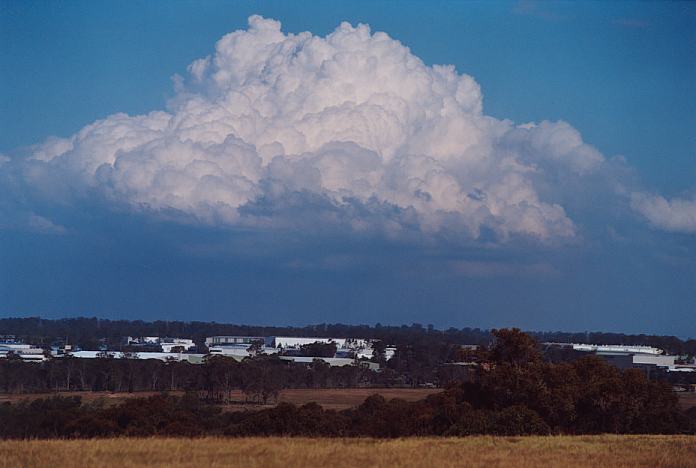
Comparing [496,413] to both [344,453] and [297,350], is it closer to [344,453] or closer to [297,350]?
[344,453]

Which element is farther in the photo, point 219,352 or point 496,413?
point 219,352

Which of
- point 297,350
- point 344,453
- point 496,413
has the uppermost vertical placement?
point 297,350

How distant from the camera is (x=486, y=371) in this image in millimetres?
44000

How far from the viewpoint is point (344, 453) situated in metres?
24.0

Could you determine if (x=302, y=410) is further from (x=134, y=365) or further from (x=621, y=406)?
(x=134, y=365)

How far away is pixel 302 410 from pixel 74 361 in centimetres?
6624

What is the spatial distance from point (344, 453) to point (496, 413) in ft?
49.6

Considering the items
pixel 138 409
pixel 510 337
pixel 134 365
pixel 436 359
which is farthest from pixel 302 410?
pixel 436 359

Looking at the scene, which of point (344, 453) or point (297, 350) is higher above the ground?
point (297, 350)

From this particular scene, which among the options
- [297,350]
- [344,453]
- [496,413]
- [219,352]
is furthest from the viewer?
[297,350]

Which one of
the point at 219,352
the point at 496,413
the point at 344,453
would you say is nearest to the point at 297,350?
the point at 219,352

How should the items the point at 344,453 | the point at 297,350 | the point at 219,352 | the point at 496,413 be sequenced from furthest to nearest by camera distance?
the point at 297,350
the point at 219,352
the point at 496,413
the point at 344,453

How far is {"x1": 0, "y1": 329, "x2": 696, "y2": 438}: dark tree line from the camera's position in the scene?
37438 mm

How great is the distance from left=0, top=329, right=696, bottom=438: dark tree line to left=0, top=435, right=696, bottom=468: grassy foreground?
28.0 ft
